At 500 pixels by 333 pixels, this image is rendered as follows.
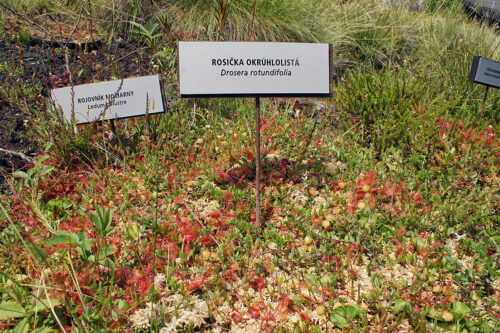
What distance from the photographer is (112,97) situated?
251cm

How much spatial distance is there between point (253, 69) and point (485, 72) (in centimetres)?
224

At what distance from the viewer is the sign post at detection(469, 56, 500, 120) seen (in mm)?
2933

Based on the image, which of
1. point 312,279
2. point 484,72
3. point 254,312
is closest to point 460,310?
point 312,279

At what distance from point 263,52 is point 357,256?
1.32 m

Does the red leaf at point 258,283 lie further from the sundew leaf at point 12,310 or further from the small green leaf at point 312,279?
the sundew leaf at point 12,310

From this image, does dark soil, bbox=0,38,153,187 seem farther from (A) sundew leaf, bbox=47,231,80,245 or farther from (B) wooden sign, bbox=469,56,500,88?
(B) wooden sign, bbox=469,56,500,88

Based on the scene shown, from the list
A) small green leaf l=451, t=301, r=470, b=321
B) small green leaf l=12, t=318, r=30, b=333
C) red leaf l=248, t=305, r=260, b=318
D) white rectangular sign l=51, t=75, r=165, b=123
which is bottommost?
red leaf l=248, t=305, r=260, b=318

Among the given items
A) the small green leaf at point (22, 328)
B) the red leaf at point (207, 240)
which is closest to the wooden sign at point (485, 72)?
the red leaf at point (207, 240)

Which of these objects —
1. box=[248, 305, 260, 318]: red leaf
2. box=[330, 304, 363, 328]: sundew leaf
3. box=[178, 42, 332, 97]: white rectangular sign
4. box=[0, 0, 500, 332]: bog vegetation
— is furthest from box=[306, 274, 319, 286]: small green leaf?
box=[178, 42, 332, 97]: white rectangular sign

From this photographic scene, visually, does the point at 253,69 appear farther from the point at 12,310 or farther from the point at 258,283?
the point at 12,310

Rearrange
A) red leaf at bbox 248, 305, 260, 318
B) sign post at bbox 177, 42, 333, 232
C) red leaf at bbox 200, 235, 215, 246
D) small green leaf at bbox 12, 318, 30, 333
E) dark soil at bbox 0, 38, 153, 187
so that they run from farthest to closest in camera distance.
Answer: dark soil at bbox 0, 38, 153, 187, red leaf at bbox 200, 235, 215, 246, sign post at bbox 177, 42, 333, 232, red leaf at bbox 248, 305, 260, 318, small green leaf at bbox 12, 318, 30, 333

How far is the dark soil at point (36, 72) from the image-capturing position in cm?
293

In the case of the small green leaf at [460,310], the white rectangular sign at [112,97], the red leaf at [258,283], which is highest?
the white rectangular sign at [112,97]

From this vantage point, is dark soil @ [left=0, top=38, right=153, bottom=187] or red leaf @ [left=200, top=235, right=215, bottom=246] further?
dark soil @ [left=0, top=38, right=153, bottom=187]
